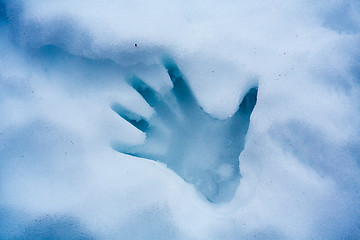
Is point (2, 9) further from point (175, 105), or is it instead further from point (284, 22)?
point (284, 22)

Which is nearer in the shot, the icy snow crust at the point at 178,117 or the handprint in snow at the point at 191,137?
the icy snow crust at the point at 178,117

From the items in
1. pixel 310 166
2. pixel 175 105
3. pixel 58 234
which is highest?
pixel 310 166

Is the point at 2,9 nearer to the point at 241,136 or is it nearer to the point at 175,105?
the point at 175,105

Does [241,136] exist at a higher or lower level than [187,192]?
higher

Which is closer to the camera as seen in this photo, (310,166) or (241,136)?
(310,166)

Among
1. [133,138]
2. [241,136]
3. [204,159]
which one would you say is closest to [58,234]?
[133,138]
